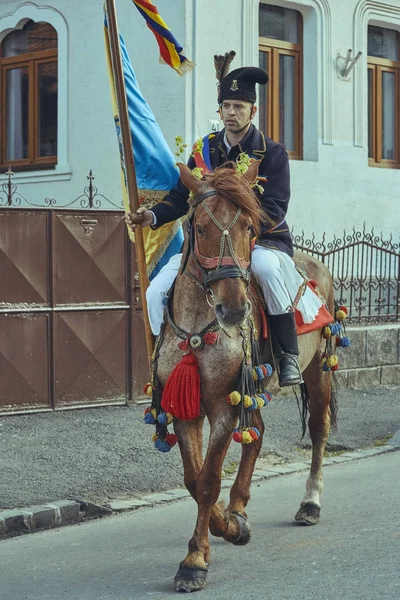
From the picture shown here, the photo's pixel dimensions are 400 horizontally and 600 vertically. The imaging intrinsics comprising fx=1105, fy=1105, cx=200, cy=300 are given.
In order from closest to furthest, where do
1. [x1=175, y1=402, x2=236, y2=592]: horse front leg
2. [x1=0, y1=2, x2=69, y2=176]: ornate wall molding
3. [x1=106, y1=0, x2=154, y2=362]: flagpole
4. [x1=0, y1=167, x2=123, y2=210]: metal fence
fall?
[x1=175, y1=402, x2=236, y2=592]: horse front leg < [x1=106, y1=0, x2=154, y2=362]: flagpole < [x1=0, y1=167, x2=123, y2=210]: metal fence < [x1=0, y1=2, x2=69, y2=176]: ornate wall molding

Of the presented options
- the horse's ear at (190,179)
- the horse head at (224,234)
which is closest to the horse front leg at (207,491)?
the horse head at (224,234)

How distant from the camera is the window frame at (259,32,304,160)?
16.1 metres

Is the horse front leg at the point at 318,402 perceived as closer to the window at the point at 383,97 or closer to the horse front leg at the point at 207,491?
the horse front leg at the point at 207,491

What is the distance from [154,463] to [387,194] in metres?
9.20

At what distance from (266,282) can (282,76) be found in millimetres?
10296

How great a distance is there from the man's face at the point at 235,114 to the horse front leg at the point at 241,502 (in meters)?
1.77

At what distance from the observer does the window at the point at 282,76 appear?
16.1 m

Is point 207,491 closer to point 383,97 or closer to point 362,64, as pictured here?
point 362,64

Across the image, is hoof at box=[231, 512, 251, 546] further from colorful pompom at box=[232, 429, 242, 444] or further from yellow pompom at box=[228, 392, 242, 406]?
yellow pompom at box=[228, 392, 242, 406]

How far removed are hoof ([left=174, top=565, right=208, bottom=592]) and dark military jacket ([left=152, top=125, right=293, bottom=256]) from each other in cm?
212

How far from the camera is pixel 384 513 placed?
7.49 metres

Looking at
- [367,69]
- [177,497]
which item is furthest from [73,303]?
[367,69]

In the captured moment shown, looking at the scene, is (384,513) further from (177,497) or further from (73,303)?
(73,303)

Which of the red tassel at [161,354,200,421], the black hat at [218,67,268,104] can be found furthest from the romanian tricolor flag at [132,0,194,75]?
the red tassel at [161,354,200,421]
